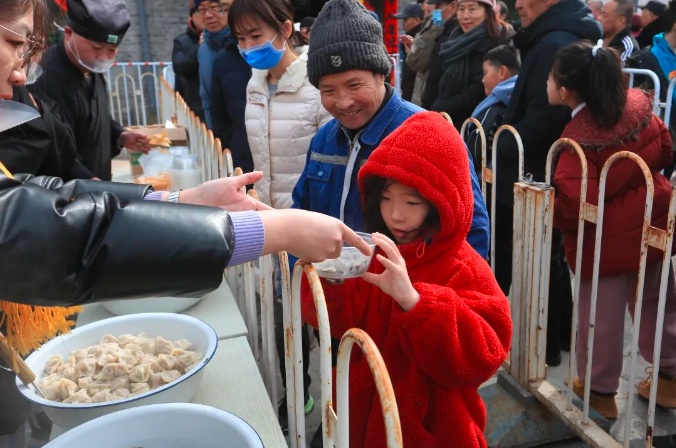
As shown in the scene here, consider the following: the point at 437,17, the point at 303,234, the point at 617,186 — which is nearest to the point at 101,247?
the point at 303,234

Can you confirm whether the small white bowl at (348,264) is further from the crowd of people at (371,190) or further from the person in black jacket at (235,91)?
the person in black jacket at (235,91)

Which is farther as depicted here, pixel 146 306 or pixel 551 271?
pixel 551 271

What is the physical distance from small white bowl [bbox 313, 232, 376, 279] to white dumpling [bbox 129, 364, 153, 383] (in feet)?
1.73

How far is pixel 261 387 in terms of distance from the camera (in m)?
1.56

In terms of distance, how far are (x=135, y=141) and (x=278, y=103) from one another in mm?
1298

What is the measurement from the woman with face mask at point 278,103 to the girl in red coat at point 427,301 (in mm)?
1248

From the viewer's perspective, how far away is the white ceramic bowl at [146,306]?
1.88m

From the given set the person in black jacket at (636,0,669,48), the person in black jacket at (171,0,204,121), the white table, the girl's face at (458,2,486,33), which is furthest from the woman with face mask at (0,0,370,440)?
the person in black jacket at (636,0,669,48)

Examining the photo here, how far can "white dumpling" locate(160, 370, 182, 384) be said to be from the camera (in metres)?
1.44

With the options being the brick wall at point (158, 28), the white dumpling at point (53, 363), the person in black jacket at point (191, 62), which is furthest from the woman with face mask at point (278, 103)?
the brick wall at point (158, 28)

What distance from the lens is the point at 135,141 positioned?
12.2ft

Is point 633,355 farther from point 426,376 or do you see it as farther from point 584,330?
point 426,376

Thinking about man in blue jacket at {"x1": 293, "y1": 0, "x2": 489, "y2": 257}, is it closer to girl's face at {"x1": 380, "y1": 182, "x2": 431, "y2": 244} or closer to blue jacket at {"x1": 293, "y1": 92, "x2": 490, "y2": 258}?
blue jacket at {"x1": 293, "y1": 92, "x2": 490, "y2": 258}

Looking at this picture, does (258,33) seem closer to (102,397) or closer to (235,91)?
(235,91)
